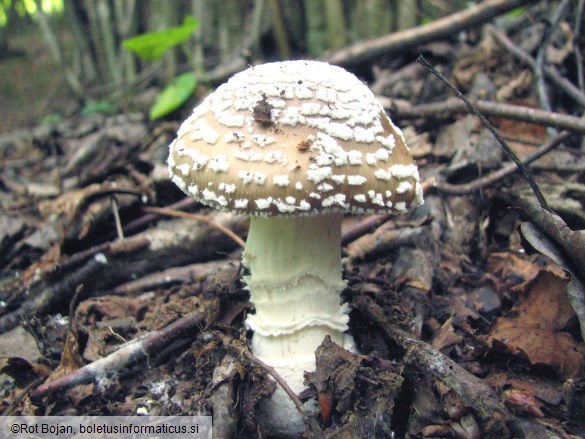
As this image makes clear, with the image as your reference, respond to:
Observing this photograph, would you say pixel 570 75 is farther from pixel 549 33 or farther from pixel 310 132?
pixel 310 132

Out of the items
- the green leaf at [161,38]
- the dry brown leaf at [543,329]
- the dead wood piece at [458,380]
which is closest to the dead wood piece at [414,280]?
the dead wood piece at [458,380]

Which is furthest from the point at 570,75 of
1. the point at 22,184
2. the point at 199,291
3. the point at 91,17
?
the point at 91,17

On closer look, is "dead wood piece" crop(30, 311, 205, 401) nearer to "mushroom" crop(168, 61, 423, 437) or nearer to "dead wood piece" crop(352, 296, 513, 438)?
"mushroom" crop(168, 61, 423, 437)

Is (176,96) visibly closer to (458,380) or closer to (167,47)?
(167,47)

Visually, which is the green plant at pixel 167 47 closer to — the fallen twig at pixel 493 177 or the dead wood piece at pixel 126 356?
the fallen twig at pixel 493 177

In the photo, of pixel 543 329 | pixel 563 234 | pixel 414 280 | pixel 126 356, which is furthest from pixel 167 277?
pixel 563 234

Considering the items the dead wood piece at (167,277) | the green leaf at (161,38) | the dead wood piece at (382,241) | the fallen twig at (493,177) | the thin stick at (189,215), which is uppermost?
the green leaf at (161,38)

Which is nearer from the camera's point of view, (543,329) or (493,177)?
(543,329)
